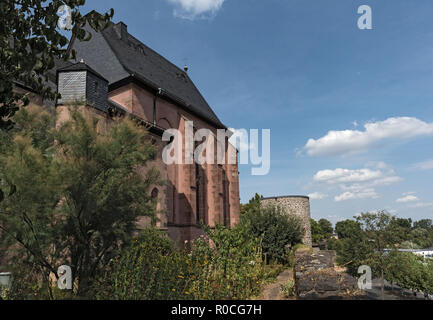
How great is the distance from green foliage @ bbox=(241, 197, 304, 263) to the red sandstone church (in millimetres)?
4121

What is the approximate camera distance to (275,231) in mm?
19406

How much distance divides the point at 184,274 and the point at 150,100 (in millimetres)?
16944

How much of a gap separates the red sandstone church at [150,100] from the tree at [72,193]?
8.46m

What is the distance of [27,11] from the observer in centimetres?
399

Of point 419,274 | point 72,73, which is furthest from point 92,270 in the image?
point 419,274

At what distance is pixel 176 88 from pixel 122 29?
689 cm

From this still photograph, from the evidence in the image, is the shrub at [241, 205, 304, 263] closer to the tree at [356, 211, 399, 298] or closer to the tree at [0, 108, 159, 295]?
the tree at [356, 211, 399, 298]

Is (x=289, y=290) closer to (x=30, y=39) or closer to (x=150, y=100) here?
(x=30, y=39)

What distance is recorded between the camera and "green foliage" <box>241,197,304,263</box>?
19.2 metres

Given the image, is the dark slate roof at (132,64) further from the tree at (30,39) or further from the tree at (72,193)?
the tree at (30,39)

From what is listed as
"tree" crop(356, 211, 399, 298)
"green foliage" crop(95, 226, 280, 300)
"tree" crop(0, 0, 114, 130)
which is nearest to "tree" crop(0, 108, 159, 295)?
"green foliage" crop(95, 226, 280, 300)

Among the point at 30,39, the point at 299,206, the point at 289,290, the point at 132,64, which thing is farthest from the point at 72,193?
the point at 299,206

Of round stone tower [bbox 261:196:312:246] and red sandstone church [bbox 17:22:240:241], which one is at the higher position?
red sandstone church [bbox 17:22:240:241]

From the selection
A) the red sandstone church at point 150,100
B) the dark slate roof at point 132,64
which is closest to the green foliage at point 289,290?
the red sandstone church at point 150,100
